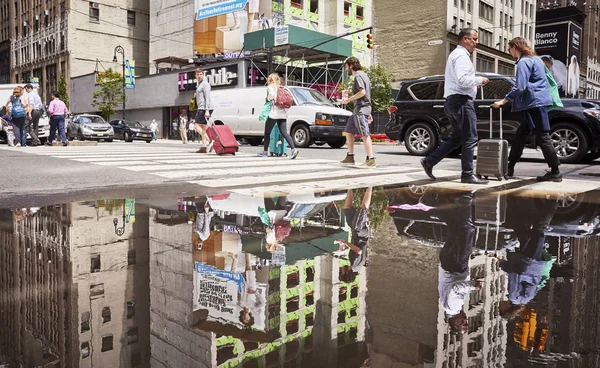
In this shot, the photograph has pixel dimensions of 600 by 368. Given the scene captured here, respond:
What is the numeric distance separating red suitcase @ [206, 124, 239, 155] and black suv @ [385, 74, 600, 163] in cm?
411

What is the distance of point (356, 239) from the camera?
355 cm

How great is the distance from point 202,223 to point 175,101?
41.7m

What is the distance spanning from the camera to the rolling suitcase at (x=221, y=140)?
11977mm

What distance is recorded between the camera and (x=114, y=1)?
5781 centimetres

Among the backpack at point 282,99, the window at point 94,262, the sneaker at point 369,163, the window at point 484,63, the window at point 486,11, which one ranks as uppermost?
the window at point 486,11

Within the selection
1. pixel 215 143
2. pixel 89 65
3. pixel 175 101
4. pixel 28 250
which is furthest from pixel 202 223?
pixel 89 65

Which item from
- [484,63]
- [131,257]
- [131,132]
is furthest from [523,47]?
[484,63]

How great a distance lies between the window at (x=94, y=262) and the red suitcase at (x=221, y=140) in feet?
29.4

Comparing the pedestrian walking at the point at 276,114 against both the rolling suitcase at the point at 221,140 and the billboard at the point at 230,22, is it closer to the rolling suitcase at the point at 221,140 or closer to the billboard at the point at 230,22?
the rolling suitcase at the point at 221,140

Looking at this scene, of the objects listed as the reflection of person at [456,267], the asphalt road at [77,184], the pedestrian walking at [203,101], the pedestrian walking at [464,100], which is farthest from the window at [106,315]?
the pedestrian walking at [203,101]

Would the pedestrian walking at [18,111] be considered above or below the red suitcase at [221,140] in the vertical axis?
above

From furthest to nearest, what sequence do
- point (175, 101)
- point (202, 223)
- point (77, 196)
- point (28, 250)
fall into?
point (175, 101) → point (77, 196) → point (202, 223) → point (28, 250)

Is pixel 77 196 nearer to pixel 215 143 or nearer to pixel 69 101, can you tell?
pixel 215 143

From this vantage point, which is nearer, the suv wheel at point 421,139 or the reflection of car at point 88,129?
the suv wheel at point 421,139
